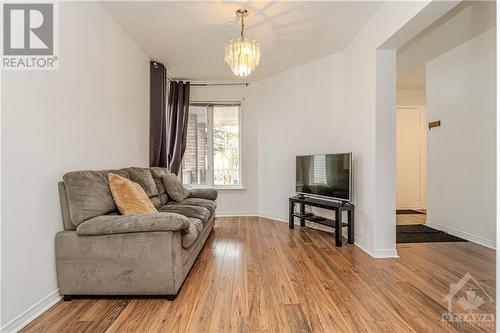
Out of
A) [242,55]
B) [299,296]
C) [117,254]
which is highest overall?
[242,55]

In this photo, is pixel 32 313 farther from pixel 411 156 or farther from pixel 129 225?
pixel 411 156

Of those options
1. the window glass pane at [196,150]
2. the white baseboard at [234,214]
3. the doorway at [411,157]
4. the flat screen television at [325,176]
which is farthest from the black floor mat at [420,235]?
the window glass pane at [196,150]

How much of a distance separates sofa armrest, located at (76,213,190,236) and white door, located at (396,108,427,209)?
5547 mm

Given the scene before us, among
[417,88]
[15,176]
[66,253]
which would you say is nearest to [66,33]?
[15,176]

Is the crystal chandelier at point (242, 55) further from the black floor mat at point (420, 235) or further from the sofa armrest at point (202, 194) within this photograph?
the black floor mat at point (420, 235)

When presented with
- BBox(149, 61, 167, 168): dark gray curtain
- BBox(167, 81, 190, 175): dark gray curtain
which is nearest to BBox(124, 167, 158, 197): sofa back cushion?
BBox(149, 61, 167, 168): dark gray curtain

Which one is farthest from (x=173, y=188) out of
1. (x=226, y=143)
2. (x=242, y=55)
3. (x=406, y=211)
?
(x=406, y=211)

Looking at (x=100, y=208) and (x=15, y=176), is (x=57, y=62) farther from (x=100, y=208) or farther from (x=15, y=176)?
(x=100, y=208)

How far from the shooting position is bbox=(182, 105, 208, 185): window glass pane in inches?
206

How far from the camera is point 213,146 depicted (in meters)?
5.32

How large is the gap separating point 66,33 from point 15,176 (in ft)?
4.15

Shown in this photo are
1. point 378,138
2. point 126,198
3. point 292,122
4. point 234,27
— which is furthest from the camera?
point 292,122

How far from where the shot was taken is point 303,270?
8.36 ft

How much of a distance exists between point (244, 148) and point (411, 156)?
3.80 m
